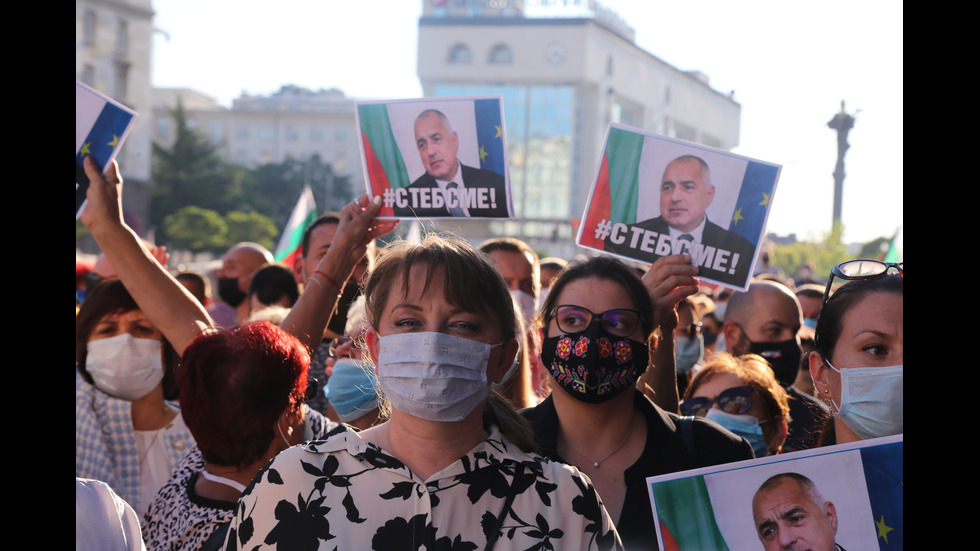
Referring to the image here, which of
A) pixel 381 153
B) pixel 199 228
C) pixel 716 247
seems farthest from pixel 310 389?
pixel 199 228

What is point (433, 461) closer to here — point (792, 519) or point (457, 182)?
point (792, 519)

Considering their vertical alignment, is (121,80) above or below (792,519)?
above

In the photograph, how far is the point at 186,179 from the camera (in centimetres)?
6450

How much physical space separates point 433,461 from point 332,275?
4.60 feet

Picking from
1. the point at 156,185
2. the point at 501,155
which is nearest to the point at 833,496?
the point at 501,155

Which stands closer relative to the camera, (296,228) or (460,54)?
(296,228)

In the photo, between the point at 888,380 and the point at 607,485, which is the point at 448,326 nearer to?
the point at 607,485

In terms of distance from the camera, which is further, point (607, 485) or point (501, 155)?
point (501, 155)

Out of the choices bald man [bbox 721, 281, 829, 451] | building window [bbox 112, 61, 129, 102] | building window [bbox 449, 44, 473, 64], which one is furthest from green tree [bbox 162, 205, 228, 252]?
building window [bbox 449, 44, 473, 64]

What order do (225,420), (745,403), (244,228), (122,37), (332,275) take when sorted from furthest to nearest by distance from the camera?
(122,37) → (244,228) → (745,403) → (332,275) → (225,420)

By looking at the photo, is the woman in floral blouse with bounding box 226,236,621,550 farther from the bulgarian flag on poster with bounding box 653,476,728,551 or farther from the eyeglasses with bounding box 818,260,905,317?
the eyeglasses with bounding box 818,260,905,317
